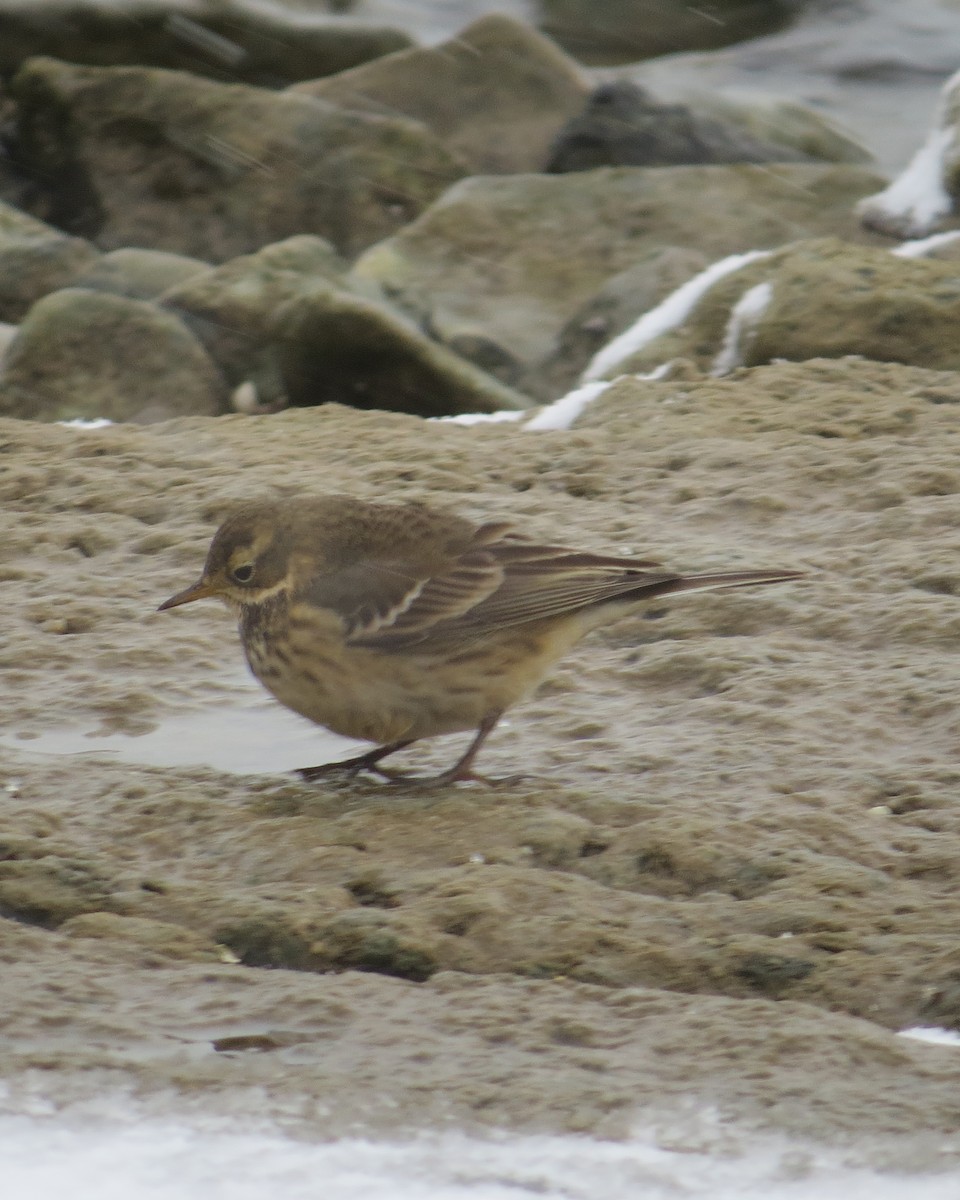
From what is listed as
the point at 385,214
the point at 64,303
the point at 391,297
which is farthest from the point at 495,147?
the point at 64,303

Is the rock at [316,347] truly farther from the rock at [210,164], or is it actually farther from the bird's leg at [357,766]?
the bird's leg at [357,766]

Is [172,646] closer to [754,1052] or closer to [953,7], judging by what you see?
[754,1052]

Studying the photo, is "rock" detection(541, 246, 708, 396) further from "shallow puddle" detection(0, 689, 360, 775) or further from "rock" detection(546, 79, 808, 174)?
"shallow puddle" detection(0, 689, 360, 775)

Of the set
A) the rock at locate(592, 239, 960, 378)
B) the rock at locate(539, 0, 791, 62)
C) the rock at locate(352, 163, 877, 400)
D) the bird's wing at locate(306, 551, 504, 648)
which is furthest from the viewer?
the rock at locate(539, 0, 791, 62)

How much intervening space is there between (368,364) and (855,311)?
109 inches

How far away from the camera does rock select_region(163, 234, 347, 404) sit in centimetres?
952

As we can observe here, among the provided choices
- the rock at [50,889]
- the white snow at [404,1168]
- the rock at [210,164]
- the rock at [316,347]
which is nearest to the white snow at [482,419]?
the rock at [316,347]

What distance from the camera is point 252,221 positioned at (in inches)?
545

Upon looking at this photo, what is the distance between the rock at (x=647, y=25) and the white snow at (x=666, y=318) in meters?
12.9

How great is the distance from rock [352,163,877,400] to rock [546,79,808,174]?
125cm

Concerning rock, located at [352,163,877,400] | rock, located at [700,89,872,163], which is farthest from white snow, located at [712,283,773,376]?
rock, located at [700,89,872,163]

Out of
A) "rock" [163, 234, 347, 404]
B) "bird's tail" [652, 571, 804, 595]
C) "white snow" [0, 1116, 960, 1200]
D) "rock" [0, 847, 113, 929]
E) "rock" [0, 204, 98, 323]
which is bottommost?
"rock" [0, 204, 98, 323]

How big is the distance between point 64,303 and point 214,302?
30.7 inches

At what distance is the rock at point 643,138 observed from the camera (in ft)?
48.2
